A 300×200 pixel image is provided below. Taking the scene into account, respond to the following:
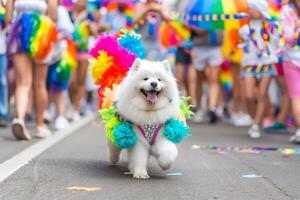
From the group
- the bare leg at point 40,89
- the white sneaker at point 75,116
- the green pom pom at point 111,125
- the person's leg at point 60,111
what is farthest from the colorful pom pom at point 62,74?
the green pom pom at point 111,125

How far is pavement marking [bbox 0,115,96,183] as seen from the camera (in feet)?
23.1

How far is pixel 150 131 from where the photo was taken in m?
6.82

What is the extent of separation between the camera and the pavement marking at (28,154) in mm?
7039

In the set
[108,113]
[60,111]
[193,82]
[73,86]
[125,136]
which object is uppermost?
[108,113]

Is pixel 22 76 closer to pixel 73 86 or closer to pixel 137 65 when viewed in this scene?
pixel 137 65

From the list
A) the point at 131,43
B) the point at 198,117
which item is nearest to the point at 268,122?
the point at 198,117

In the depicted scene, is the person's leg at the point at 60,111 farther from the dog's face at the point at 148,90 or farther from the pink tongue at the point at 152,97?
the pink tongue at the point at 152,97

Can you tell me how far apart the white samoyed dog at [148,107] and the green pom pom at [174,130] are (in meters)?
0.04

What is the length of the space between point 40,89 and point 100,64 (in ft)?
9.11

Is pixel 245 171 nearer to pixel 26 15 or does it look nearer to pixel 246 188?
pixel 246 188

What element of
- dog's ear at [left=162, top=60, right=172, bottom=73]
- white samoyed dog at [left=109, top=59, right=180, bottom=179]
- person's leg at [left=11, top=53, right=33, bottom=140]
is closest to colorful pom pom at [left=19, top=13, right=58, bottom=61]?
person's leg at [left=11, top=53, right=33, bottom=140]

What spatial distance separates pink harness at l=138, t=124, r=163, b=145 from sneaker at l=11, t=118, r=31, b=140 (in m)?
3.14

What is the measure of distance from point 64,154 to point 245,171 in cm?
215

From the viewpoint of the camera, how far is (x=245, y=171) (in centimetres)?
740
